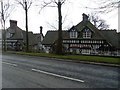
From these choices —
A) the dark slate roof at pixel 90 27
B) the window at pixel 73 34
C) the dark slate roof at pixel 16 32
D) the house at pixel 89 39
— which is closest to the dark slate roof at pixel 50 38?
the house at pixel 89 39

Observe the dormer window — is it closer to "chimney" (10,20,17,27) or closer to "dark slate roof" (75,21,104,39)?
"dark slate roof" (75,21,104,39)

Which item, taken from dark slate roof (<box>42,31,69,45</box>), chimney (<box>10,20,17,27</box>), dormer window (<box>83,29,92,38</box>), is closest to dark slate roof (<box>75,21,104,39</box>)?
dormer window (<box>83,29,92,38</box>)

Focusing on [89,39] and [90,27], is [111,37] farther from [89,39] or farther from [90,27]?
[89,39]

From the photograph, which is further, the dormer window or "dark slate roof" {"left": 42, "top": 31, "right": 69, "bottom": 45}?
"dark slate roof" {"left": 42, "top": 31, "right": 69, "bottom": 45}

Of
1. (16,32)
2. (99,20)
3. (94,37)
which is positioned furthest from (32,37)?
(94,37)

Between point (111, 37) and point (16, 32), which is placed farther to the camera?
point (16, 32)

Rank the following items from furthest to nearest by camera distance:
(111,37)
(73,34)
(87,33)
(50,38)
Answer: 1. (50,38)
2. (111,37)
3. (73,34)
4. (87,33)

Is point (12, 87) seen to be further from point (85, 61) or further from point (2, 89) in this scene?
point (85, 61)

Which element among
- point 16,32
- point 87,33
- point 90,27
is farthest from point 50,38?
point 16,32

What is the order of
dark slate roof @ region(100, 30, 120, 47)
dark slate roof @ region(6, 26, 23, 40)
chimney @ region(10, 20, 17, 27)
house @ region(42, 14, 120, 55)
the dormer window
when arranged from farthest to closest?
chimney @ region(10, 20, 17, 27) → dark slate roof @ region(6, 26, 23, 40) → dark slate roof @ region(100, 30, 120, 47) → the dormer window → house @ region(42, 14, 120, 55)

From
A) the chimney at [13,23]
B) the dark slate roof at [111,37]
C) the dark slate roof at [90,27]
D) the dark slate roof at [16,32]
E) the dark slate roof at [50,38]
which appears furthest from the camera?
the chimney at [13,23]

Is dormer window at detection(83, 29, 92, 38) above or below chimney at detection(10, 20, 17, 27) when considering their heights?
below

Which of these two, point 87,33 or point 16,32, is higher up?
point 16,32

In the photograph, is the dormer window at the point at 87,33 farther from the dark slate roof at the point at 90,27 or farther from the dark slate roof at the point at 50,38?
the dark slate roof at the point at 50,38
